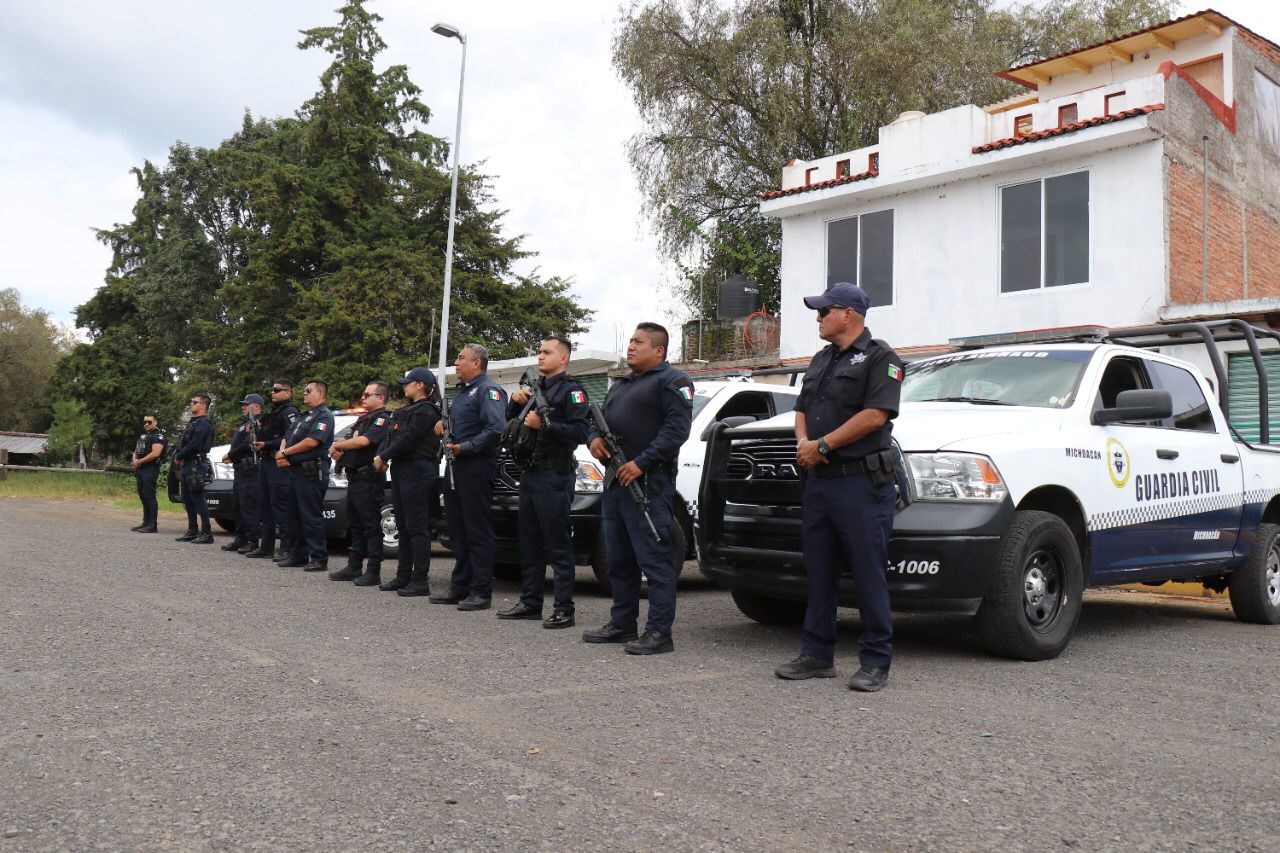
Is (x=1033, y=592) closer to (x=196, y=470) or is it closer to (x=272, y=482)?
(x=272, y=482)

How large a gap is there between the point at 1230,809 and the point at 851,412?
7.84 feet

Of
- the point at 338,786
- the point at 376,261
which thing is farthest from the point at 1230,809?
the point at 376,261

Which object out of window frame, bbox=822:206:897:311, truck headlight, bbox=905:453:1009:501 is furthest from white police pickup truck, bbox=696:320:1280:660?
window frame, bbox=822:206:897:311

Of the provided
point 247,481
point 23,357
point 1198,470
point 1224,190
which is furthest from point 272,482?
point 23,357

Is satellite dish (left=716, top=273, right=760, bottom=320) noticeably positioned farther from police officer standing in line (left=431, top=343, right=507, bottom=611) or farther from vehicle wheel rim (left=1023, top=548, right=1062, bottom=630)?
vehicle wheel rim (left=1023, top=548, right=1062, bottom=630)

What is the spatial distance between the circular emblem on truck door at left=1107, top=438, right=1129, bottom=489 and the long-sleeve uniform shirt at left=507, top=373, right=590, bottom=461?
307 cm

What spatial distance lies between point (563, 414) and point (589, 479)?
177 centimetres

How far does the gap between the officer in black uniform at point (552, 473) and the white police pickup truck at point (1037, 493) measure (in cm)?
99

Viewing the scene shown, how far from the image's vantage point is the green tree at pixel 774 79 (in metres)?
25.3

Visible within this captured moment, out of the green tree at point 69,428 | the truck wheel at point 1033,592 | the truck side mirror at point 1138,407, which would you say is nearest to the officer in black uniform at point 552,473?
the truck wheel at point 1033,592

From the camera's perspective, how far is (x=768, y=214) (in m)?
21.3

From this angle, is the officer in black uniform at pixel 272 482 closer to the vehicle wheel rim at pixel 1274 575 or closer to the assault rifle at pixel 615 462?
the assault rifle at pixel 615 462

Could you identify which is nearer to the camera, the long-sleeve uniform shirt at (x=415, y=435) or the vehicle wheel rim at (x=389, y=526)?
the long-sleeve uniform shirt at (x=415, y=435)

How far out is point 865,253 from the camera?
19891 mm
